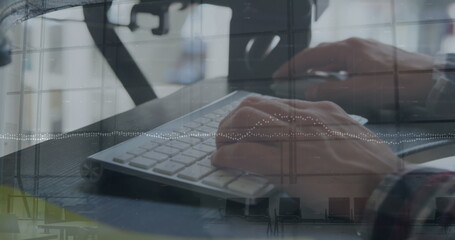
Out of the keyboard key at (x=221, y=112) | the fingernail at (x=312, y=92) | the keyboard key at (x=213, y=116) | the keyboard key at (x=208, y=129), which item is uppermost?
the fingernail at (x=312, y=92)

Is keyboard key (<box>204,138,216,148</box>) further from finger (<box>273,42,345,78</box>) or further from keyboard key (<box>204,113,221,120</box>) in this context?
finger (<box>273,42,345,78</box>)

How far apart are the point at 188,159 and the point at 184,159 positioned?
0.02 metres

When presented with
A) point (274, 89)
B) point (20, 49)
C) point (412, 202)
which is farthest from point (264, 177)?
point (20, 49)

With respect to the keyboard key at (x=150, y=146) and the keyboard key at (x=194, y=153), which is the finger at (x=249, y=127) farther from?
the keyboard key at (x=150, y=146)

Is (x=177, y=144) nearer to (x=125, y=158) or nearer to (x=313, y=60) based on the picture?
(x=125, y=158)

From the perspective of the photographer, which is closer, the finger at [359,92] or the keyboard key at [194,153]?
the finger at [359,92]

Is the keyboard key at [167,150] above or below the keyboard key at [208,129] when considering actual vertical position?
below

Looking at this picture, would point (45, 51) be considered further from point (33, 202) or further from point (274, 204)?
point (274, 204)

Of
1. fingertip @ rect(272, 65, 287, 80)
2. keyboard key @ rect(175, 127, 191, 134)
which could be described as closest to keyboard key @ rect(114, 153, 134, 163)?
keyboard key @ rect(175, 127, 191, 134)

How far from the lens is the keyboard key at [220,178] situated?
218cm

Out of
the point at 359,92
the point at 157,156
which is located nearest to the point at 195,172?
the point at 157,156

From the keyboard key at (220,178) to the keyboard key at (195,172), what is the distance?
0.07ft

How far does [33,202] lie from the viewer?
242 cm

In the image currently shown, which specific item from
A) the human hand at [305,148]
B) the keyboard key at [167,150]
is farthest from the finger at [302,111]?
the keyboard key at [167,150]
